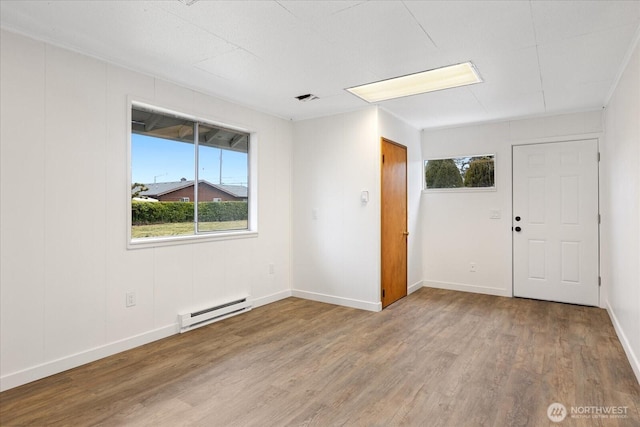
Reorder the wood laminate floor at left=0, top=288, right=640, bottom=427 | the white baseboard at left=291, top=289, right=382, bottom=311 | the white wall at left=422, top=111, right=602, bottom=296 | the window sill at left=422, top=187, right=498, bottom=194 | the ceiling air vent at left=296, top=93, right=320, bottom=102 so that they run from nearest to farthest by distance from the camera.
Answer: the wood laminate floor at left=0, top=288, right=640, bottom=427
the ceiling air vent at left=296, top=93, right=320, bottom=102
the white baseboard at left=291, top=289, right=382, bottom=311
the white wall at left=422, top=111, right=602, bottom=296
the window sill at left=422, top=187, right=498, bottom=194

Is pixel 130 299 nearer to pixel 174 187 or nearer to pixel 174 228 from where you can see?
pixel 174 228

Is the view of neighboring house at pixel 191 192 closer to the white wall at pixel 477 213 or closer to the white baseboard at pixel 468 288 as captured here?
the white wall at pixel 477 213

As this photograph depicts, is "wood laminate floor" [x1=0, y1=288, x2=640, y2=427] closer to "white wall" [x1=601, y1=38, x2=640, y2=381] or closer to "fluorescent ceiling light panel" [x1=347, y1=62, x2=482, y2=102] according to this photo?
"white wall" [x1=601, y1=38, x2=640, y2=381]

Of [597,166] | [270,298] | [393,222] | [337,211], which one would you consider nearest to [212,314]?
[270,298]

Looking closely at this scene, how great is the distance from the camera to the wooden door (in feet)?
14.5

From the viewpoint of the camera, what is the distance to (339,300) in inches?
182

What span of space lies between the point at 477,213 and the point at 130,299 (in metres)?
4.55

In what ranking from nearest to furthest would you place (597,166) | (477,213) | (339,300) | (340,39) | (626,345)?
1. (340,39)
2. (626,345)
3. (597,166)
4. (339,300)
5. (477,213)

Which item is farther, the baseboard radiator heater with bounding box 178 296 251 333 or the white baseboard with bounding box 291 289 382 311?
the white baseboard with bounding box 291 289 382 311

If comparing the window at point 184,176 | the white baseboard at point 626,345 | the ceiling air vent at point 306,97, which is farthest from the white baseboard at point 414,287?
the ceiling air vent at point 306,97

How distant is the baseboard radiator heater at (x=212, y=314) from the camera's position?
3554 mm

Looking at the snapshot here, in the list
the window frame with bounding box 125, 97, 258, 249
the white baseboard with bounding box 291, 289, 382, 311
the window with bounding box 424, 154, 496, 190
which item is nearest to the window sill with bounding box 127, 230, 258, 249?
the window frame with bounding box 125, 97, 258, 249

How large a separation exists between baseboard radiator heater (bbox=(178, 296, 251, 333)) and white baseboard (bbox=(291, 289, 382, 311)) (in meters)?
0.89

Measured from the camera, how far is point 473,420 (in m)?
2.10
